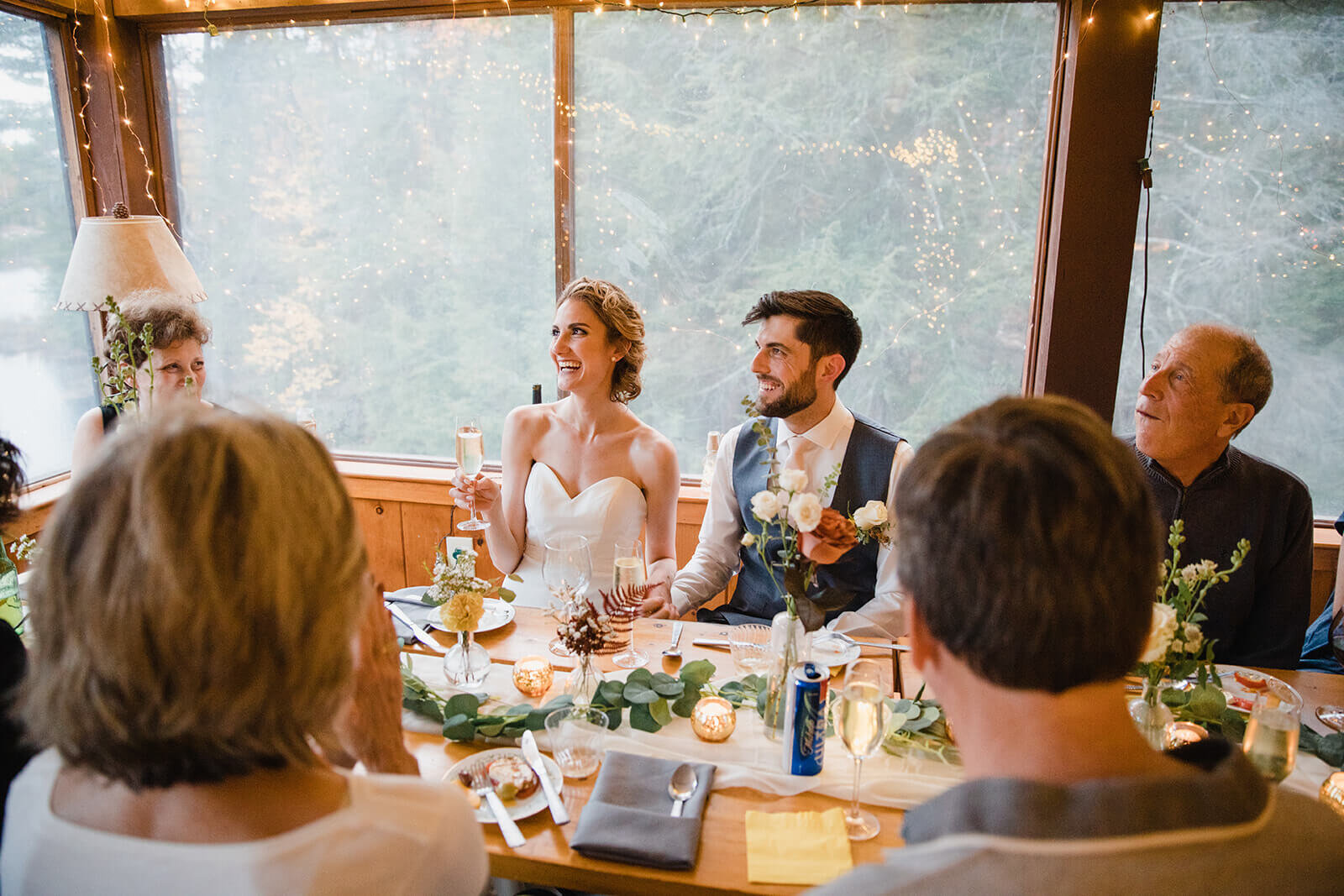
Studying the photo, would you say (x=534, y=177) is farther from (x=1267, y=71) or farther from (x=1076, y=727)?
(x=1076, y=727)

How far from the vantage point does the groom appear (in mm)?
2422

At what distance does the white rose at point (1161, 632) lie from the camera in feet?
4.34

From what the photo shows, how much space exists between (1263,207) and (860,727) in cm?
285

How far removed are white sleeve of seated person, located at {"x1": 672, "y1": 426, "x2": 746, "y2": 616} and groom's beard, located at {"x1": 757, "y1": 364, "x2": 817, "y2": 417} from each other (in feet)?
0.53

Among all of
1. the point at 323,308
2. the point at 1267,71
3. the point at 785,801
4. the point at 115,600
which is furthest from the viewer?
the point at 323,308

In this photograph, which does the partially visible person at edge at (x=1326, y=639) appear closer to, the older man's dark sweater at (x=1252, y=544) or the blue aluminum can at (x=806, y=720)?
the older man's dark sweater at (x=1252, y=544)

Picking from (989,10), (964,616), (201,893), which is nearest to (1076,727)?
(964,616)

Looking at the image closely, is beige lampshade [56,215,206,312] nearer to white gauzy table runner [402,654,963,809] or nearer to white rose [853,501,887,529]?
white gauzy table runner [402,654,963,809]

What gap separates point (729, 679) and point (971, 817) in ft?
3.25

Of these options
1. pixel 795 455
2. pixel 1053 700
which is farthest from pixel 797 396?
pixel 1053 700

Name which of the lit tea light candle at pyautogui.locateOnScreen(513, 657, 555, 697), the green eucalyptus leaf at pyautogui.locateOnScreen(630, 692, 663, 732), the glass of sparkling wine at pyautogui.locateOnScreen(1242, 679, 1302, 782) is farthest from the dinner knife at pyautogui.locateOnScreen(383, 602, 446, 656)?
the glass of sparkling wine at pyautogui.locateOnScreen(1242, 679, 1302, 782)

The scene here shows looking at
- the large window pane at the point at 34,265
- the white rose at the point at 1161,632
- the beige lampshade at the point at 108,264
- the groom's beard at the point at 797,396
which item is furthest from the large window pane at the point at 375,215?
the white rose at the point at 1161,632

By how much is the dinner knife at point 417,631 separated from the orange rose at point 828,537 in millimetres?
850

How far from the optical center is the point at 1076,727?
798mm
